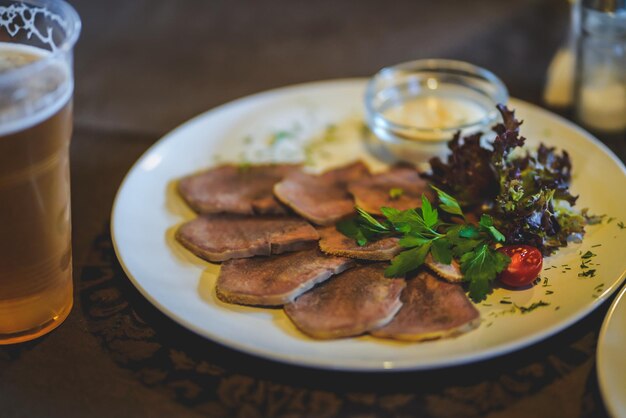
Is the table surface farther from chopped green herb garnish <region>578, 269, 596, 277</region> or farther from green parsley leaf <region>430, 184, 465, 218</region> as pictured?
green parsley leaf <region>430, 184, 465, 218</region>

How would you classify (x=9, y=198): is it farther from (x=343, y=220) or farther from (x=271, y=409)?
(x=343, y=220)

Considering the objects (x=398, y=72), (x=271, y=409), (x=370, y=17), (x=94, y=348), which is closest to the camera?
(x=271, y=409)

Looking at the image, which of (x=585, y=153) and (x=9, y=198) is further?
(x=585, y=153)

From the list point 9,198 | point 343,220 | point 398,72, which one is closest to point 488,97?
point 398,72

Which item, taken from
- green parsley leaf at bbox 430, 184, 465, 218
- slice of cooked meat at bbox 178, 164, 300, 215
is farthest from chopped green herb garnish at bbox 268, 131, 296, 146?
green parsley leaf at bbox 430, 184, 465, 218

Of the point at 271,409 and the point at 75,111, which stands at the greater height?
the point at 271,409

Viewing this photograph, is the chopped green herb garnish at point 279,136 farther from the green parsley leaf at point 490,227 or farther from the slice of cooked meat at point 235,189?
the green parsley leaf at point 490,227
